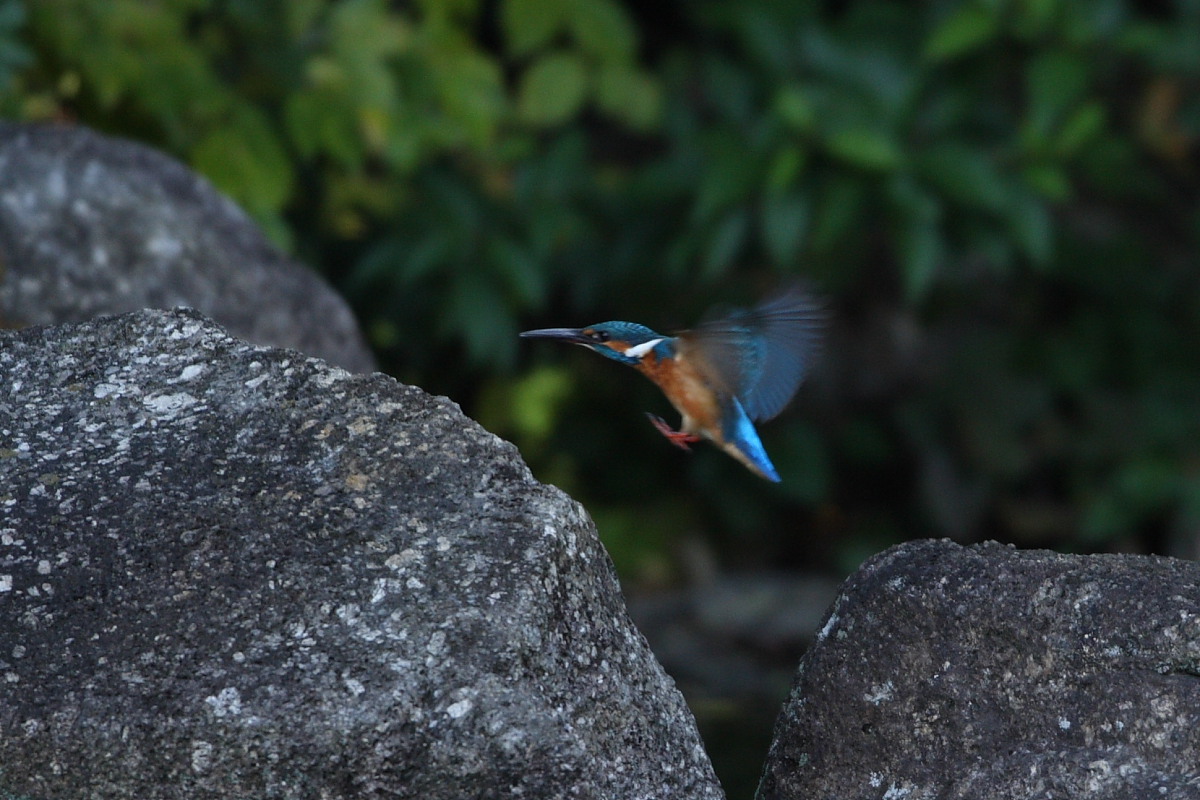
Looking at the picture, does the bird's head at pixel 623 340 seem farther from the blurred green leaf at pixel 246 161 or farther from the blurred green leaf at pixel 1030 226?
the blurred green leaf at pixel 1030 226

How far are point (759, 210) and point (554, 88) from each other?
96 centimetres

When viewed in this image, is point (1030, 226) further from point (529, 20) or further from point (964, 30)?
point (529, 20)

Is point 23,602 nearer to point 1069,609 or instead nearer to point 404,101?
point 1069,609

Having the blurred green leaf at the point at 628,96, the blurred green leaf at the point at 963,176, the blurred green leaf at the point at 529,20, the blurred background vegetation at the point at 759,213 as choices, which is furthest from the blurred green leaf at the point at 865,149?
the blurred green leaf at the point at 529,20

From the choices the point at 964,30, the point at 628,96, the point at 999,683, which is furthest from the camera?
the point at 628,96

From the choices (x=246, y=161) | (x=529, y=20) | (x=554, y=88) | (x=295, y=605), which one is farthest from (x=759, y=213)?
(x=295, y=605)

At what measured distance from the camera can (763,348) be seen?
2.94m

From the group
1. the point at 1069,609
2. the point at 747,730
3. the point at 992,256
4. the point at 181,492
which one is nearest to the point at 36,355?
the point at 181,492

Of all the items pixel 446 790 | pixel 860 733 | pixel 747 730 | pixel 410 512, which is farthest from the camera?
pixel 747 730

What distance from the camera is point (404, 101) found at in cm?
549

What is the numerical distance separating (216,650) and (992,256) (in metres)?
4.44

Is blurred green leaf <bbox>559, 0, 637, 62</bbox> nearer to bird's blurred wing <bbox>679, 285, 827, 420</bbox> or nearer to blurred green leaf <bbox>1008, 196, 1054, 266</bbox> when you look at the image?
blurred green leaf <bbox>1008, 196, 1054, 266</bbox>

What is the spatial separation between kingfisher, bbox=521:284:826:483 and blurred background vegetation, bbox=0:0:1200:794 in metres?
2.09

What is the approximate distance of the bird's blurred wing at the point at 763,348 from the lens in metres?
2.85
